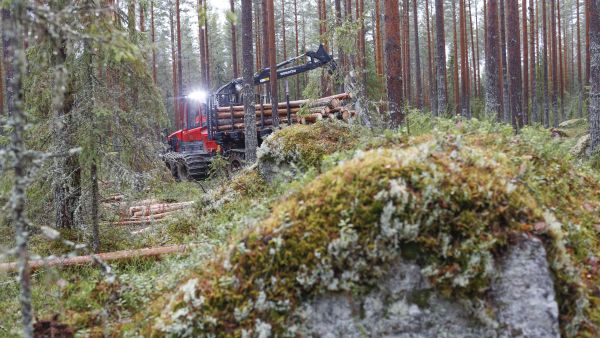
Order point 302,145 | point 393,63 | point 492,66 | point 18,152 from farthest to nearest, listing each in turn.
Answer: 1. point 492,66
2. point 393,63
3. point 302,145
4. point 18,152

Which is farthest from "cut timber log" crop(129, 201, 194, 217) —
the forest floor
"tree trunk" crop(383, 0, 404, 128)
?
"tree trunk" crop(383, 0, 404, 128)

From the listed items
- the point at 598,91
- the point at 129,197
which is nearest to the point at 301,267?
the point at 129,197

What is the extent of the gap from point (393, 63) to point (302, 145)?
3434 millimetres

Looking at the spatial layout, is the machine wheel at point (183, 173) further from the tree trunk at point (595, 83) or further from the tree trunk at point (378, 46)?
the tree trunk at point (595, 83)

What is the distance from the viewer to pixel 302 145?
7.66 m

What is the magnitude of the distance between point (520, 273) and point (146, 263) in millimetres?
4499

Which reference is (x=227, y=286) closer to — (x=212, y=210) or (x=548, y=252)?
(x=548, y=252)

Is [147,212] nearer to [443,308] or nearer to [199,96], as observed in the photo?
[199,96]

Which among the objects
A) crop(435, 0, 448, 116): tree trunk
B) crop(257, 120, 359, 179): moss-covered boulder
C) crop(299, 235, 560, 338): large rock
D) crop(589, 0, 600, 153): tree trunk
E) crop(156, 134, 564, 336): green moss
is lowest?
crop(299, 235, 560, 338): large rock

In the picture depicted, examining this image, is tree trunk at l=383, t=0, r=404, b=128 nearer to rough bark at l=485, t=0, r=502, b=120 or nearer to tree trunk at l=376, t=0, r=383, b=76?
rough bark at l=485, t=0, r=502, b=120

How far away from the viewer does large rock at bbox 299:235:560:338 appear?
3004mm

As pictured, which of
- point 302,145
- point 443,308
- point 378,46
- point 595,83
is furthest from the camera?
point 378,46

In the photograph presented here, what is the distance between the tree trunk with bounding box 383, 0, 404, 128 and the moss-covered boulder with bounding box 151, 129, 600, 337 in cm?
658

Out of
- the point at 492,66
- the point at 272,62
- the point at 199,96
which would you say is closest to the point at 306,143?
the point at 492,66
